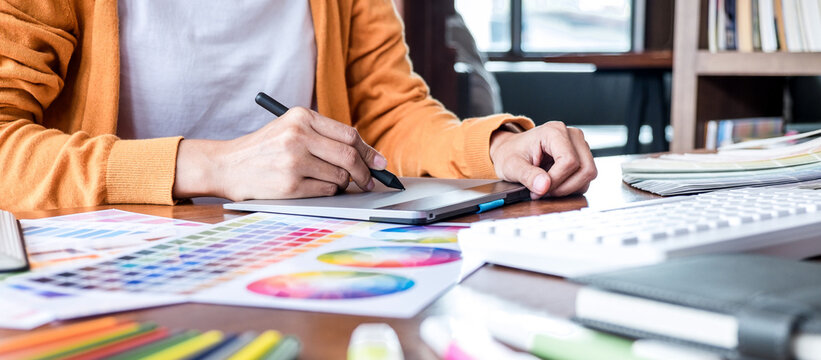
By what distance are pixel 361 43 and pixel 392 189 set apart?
0.58 m

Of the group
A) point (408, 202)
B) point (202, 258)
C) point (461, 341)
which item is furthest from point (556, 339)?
point (408, 202)

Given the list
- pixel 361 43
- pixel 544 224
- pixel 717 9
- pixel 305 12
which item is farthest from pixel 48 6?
pixel 717 9

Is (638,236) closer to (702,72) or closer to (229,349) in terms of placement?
(229,349)

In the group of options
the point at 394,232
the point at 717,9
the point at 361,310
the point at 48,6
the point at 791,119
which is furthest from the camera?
the point at 791,119

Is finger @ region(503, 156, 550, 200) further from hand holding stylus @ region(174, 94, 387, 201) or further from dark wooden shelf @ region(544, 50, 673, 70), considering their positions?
dark wooden shelf @ region(544, 50, 673, 70)

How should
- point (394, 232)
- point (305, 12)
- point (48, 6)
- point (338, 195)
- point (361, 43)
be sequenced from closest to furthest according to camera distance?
point (394, 232)
point (338, 195)
point (48, 6)
point (305, 12)
point (361, 43)

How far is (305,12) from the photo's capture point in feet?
4.09

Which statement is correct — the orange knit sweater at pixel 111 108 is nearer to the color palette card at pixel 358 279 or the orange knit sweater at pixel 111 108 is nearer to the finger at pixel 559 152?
Result: the finger at pixel 559 152

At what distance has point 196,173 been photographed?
82 cm

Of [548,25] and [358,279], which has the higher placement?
[548,25]

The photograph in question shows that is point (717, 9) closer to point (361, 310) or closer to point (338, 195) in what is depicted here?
point (338, 195)

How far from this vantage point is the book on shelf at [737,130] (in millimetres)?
1965

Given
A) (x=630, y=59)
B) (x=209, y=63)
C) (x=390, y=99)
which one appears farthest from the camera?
(x=630, y=59)

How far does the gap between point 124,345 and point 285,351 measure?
2.3 inches
